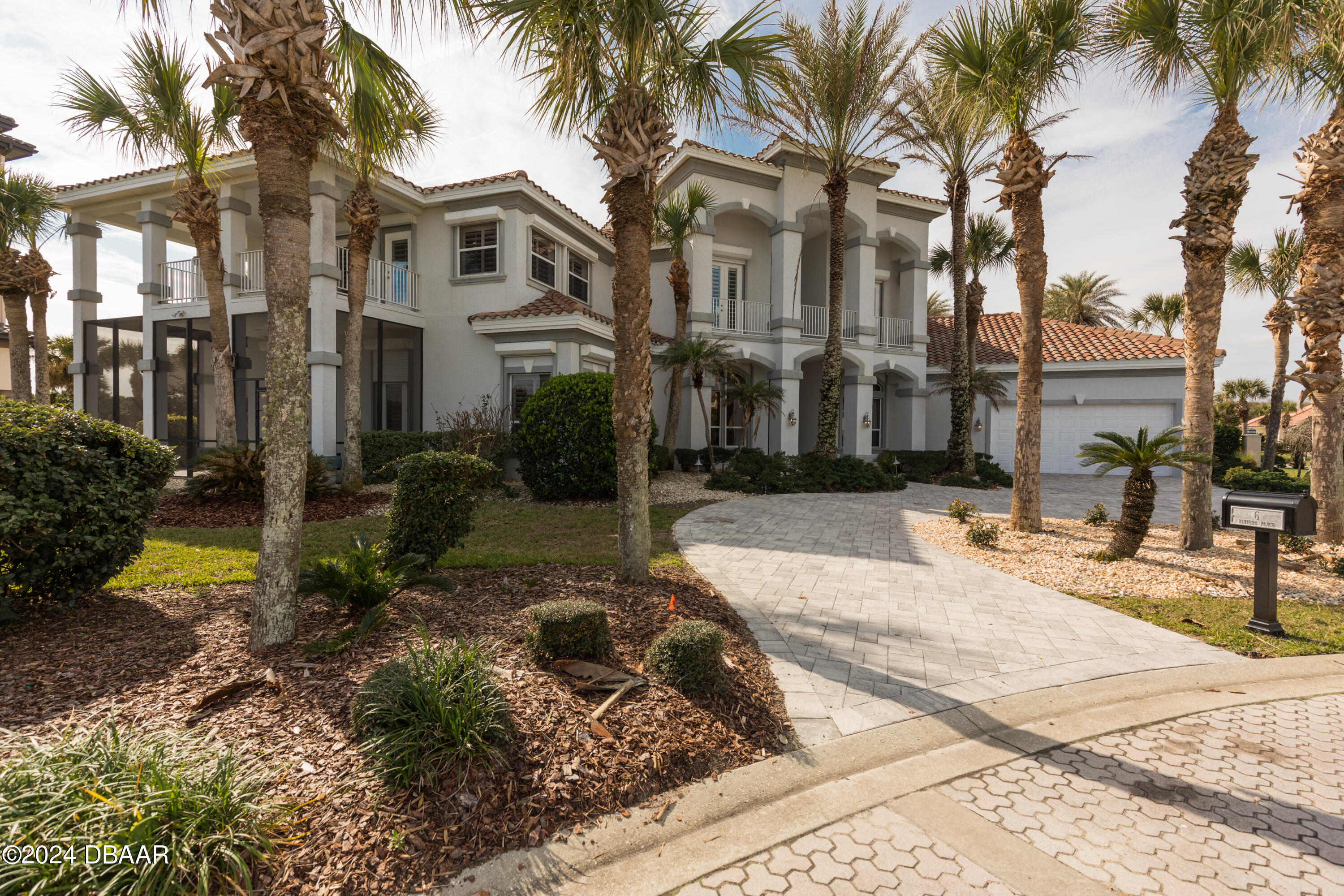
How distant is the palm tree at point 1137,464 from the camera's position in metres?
7.72

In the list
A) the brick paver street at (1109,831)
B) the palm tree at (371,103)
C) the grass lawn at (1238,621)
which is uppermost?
the palm tree at (371,103)

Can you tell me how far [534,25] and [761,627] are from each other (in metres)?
6.03

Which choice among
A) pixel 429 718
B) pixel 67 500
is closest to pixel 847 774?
pixel 429 718

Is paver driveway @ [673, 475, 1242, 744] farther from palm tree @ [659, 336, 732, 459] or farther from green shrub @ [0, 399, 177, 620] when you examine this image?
A: palm tree @ [659, 336, 732, 459]

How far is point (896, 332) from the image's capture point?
2120cm

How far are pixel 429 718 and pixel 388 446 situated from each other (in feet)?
42.8

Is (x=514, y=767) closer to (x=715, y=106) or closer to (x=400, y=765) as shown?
(x=400, y=765)

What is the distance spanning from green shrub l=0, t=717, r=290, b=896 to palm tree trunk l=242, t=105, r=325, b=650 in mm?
1404

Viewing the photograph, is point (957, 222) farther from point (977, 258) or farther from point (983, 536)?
point (983, 536)

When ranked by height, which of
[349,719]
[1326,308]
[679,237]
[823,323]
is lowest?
[349,719]

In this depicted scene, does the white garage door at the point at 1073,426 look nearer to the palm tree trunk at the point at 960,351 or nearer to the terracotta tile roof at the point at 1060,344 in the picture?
the terracotta tile roof at the point at 1060,344

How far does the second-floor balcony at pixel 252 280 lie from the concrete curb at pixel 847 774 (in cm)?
1546

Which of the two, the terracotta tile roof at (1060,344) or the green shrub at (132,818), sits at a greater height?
the terracotta tile roof at (1060,344)

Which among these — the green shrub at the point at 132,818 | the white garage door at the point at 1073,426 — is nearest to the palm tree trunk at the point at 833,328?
the white garage door at the point at 1073,426
